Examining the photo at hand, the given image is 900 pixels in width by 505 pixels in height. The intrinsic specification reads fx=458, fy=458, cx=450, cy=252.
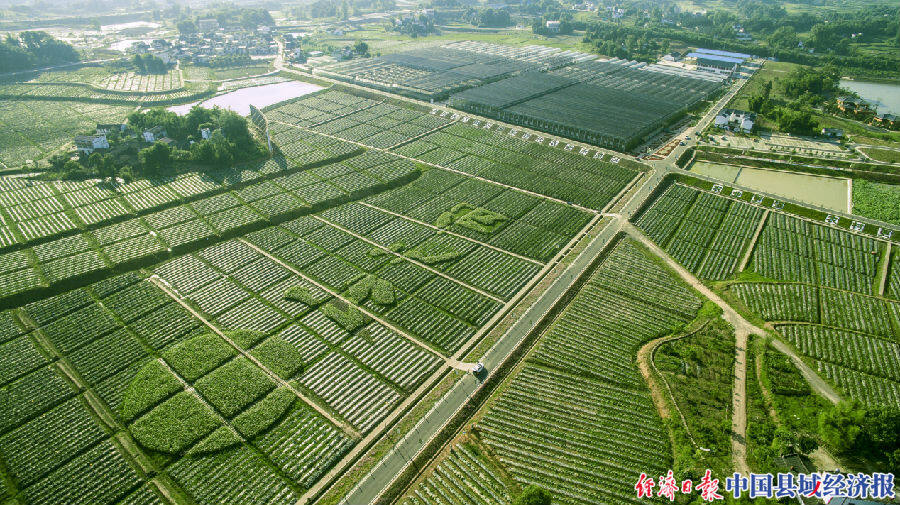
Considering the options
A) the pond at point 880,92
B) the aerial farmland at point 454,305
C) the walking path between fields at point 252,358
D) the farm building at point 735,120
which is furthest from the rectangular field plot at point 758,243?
the pond at point 880,92

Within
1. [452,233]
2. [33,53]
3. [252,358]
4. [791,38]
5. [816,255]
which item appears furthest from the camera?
[791,38]

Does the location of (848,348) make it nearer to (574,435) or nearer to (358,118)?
(574,435)

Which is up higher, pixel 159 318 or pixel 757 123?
pixel 757 123

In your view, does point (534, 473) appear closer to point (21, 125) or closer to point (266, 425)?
point (266, 425)

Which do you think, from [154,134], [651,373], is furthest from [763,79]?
[154,134]

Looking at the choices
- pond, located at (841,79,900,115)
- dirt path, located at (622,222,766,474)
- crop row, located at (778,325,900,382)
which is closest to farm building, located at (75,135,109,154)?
dirt path, located at (622,222,766,474)

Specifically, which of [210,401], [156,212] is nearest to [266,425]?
[210,401]

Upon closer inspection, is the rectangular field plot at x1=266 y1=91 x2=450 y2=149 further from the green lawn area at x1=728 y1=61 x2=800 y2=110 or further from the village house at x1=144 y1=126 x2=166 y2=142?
the green lawn area at x1=728 y1=61 x2=800 y2=110
